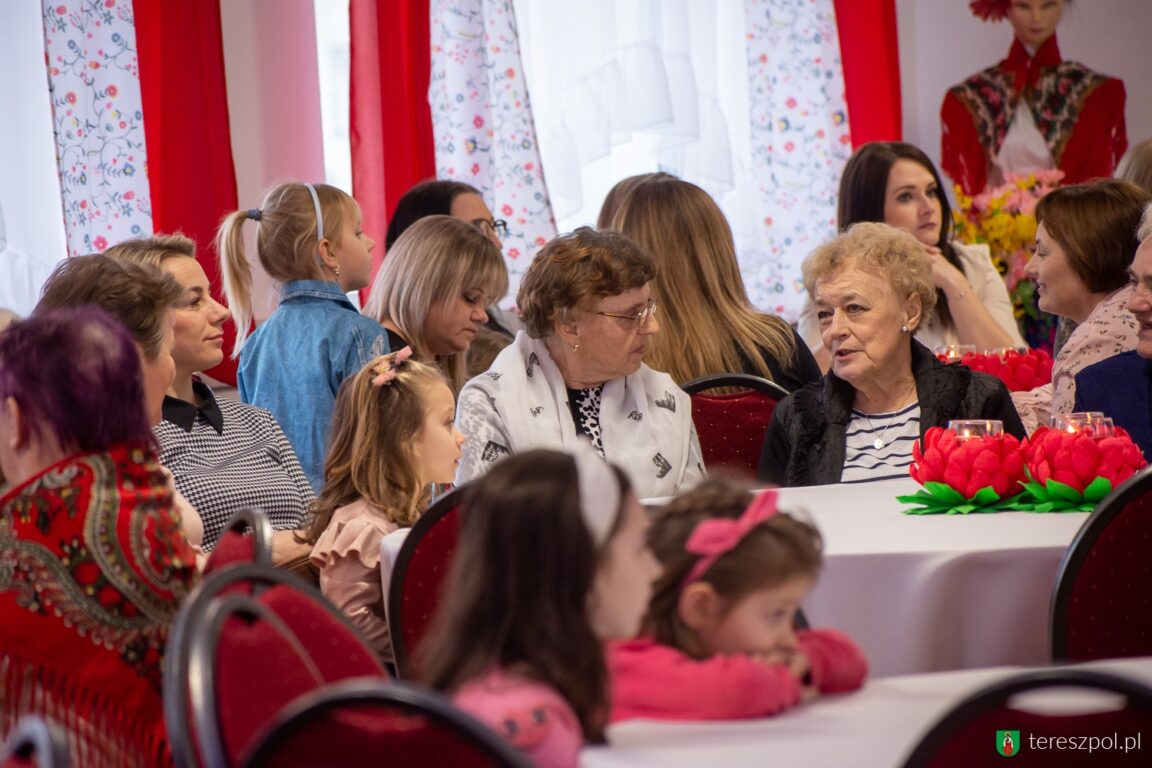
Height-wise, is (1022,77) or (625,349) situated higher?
(1022,77)

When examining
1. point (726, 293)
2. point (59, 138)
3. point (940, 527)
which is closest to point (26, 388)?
point (940, 527)

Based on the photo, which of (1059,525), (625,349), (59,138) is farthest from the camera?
(59,138)

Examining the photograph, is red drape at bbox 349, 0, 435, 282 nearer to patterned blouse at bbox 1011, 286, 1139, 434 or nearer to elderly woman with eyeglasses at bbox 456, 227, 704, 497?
elderly woman with eyeglasses at bbox 456, 227, 704, 497

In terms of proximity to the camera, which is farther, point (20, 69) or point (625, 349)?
point (20, 69)

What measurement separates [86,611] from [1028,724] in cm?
109

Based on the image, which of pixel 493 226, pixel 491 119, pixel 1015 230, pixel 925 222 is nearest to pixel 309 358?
pixel 493 226

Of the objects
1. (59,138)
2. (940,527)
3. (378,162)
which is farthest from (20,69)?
(940,527)

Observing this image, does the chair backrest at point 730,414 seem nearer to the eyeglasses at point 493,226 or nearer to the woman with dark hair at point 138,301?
the woman with dark hair at point 138,301

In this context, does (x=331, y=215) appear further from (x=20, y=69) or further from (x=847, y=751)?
(x=847, y=751)

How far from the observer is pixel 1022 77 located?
567cm

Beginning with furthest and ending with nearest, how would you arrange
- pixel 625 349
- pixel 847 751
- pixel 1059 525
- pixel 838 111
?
pixel 838 111 < pixel 625 349 < pixel 1059 525 < pixel 847 751

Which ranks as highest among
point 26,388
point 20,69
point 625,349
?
point 20,69

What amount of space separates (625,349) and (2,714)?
163cm

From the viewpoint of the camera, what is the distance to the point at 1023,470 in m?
2.49
